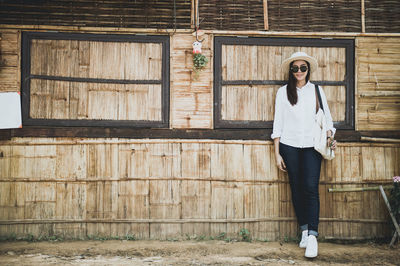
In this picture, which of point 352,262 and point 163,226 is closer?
point 352,262

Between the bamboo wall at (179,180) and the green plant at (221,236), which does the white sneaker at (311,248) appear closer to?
the bamboo wall at (179,180)

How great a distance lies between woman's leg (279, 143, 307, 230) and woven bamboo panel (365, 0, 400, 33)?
7.59 ft

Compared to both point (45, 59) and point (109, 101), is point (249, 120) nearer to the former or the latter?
point (109, 101)

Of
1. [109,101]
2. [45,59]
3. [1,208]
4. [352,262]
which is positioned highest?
[45,59]

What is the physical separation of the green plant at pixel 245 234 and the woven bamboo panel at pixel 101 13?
3148 mm

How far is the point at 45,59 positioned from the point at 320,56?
4131 mm

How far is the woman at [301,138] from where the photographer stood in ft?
16.0

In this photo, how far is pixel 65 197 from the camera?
17.3ft

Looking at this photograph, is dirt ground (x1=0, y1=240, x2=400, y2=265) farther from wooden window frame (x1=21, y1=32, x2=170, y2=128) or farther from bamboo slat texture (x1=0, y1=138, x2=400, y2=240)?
wooden window frame (x1=21, y1=32, x2=170, y2=128)

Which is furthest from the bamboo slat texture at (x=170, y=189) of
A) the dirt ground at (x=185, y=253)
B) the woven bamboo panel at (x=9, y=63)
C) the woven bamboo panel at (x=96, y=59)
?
the woven bamboo panel at (x=96, y=59)

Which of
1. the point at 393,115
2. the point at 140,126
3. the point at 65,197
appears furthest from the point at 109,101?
the point at 393,115

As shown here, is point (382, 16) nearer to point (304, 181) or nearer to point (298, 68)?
point (298, 68)

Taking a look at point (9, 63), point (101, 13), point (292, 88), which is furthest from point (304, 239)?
point (9, 63)

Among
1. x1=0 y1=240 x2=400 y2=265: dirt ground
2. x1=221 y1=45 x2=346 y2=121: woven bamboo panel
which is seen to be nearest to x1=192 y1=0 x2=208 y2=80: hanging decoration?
x1=221 y1=45 x2=346 y2=121: woven bamboo panel
